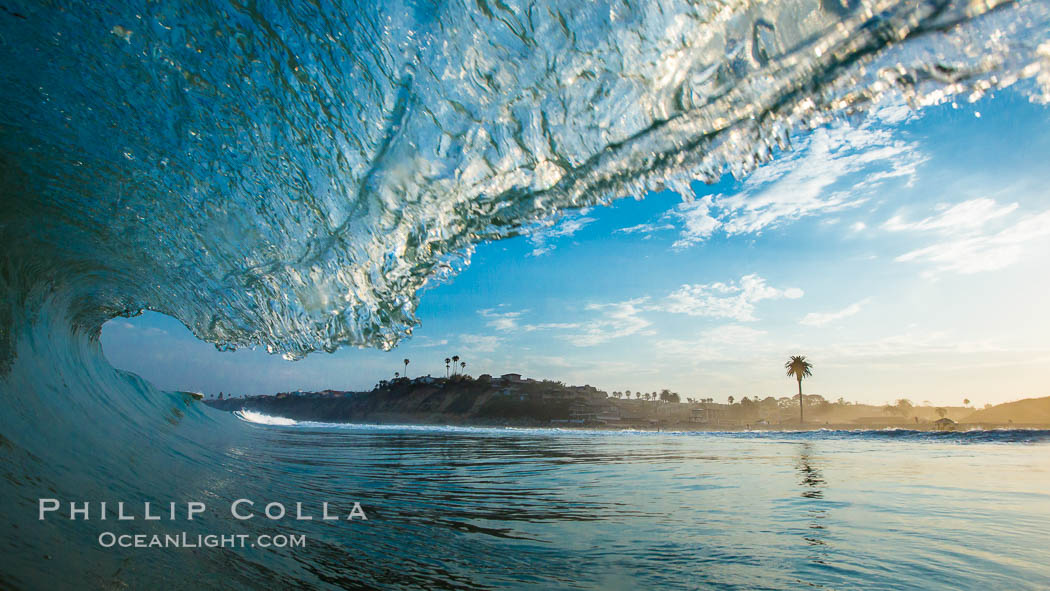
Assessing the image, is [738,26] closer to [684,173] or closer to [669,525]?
[684,173]

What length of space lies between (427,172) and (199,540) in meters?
3.70

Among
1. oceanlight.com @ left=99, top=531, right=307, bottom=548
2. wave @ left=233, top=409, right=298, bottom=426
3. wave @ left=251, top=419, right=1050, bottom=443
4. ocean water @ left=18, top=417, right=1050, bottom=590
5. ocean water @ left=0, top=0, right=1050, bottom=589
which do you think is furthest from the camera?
wave @ left=233, top=409, right=298, bottom=426

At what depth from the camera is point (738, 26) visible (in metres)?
3.56

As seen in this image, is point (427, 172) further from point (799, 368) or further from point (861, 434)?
point (799, 368)

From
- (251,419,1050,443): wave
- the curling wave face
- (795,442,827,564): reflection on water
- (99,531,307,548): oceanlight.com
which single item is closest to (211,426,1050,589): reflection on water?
(795,442,827,564): reflection on water

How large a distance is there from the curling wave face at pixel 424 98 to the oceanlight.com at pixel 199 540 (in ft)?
11.2

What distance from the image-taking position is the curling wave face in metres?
3.42

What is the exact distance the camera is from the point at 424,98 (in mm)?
4359

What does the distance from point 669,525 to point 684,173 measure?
133 inches

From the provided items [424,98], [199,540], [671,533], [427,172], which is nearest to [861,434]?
[671,533]

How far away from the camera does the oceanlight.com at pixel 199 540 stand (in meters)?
3.33

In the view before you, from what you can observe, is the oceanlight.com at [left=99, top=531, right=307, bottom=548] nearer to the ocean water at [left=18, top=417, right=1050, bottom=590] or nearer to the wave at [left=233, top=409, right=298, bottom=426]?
the ocean water at [left=18, top=417, right=1050, bottom=590]

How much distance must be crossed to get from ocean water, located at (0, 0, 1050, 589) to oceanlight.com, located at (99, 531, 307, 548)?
164 millimetres

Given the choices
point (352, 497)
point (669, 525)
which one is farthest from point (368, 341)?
point (669, 525)
